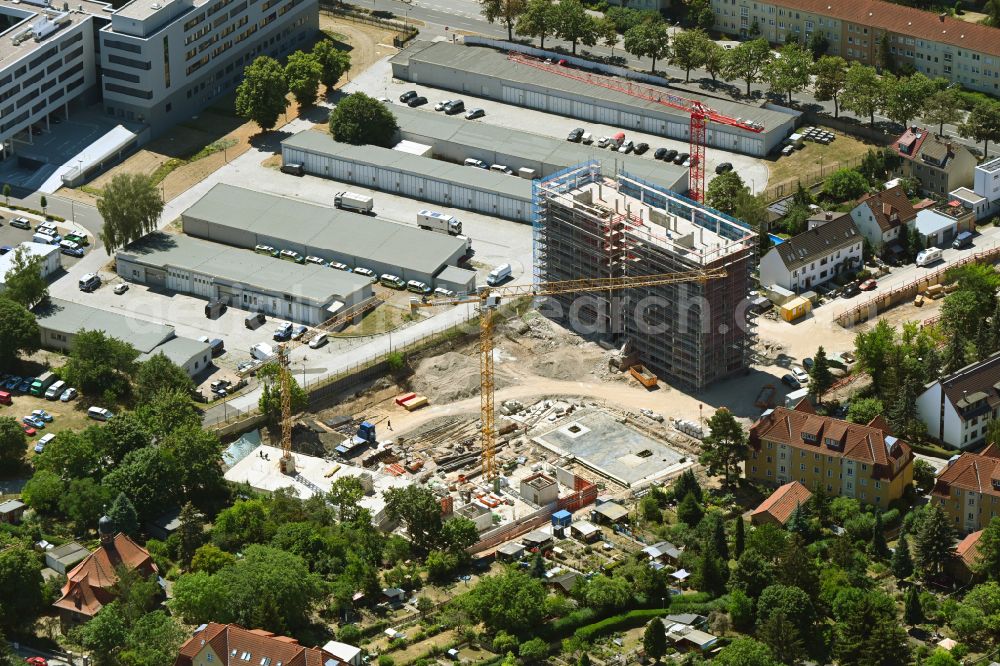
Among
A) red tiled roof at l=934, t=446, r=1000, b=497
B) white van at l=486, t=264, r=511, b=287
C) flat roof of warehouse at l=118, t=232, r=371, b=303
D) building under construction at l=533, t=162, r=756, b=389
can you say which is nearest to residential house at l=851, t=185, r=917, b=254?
building under construction at l=533, t=162, r=756, b=389

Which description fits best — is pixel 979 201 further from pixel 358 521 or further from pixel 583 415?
pixel 358 521

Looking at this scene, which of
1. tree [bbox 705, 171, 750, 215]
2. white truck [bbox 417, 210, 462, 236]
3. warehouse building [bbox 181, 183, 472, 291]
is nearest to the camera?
warehouse building [bbox 181, 183, 472, 291]

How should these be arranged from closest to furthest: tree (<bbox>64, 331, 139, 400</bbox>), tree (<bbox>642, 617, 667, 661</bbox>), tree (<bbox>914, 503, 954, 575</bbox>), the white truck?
tree (<bbox>642, 617, 667, 661</bbox>) → tree (<bbox>914, 503, 954, 575</bbox>) → tree (<bbox>64, 331, 139, 400</bbox>) → the white truck

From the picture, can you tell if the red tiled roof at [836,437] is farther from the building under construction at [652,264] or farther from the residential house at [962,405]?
the building under construction at [652,264]

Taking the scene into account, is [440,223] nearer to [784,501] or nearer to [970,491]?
[784,501]

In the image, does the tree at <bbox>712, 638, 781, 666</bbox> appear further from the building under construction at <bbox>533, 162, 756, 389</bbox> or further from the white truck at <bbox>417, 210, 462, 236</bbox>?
the white truck at <bbox>417, 210, 462, 236</bbox>

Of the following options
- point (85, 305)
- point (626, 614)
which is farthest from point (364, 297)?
point (626, 614)

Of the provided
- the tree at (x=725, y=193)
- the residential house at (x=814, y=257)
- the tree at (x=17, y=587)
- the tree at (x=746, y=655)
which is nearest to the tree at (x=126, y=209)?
the tree at (x=17, y=587)

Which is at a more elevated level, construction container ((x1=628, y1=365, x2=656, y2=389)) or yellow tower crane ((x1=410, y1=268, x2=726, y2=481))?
yellow tower crane ((x1=410, y1=268, x2=726, y2=481))
